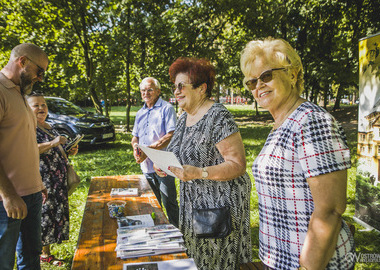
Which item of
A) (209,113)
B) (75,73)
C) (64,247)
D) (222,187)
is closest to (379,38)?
(209,113)

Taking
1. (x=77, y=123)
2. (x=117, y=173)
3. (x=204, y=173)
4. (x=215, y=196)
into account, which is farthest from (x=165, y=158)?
(x=77, y=123)

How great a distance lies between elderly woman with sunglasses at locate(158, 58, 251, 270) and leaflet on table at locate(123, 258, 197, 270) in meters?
0.37

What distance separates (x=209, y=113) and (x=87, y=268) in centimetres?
132

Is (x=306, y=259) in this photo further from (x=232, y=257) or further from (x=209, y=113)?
(x=209, y=113)

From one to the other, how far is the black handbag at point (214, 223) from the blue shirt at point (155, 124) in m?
1.80

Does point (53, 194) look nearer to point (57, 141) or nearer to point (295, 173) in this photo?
point (57, 141)

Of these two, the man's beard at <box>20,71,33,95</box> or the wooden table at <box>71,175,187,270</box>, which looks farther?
the man's beard at <box>20,71,33,95</box>

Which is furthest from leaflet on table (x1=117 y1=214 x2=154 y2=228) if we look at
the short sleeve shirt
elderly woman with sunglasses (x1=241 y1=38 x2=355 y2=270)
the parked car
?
the parked car

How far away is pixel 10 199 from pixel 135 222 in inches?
35.5

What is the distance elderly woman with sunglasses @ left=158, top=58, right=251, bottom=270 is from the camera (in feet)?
6.52

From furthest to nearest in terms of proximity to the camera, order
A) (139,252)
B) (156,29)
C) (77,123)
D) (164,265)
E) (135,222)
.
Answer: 1. (156,29)
2. (77,123)
3. (135,222)
4. (139,252)
5. (164,265)

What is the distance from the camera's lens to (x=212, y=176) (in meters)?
1.96

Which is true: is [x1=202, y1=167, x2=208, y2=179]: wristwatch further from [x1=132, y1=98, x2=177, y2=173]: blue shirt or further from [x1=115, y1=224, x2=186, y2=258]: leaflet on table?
[x1=132, y1=98, x2=177, y2=173]: blue shirt

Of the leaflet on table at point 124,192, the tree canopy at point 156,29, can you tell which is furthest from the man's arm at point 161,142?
the tree canopy at point 156,29
